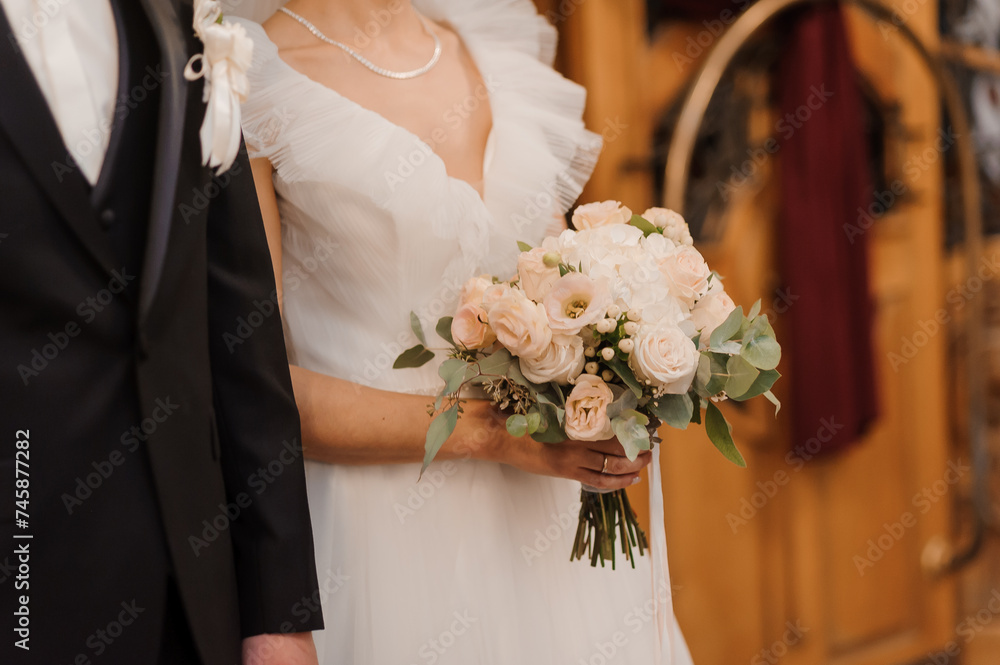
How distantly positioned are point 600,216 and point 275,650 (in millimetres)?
670

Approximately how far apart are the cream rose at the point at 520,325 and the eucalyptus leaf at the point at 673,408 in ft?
0.53

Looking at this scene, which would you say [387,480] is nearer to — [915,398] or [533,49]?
[533,49]

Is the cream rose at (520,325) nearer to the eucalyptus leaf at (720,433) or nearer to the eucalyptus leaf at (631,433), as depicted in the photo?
the eucalyptus leaf at (631,433)

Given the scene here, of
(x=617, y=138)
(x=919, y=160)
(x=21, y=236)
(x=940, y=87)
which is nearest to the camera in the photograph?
(x=21, y=236)

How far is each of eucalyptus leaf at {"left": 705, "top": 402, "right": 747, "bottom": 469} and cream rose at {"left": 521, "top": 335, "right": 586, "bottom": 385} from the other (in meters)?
0.20

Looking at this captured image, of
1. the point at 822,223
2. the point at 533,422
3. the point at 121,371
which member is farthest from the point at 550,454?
the point at 822,223

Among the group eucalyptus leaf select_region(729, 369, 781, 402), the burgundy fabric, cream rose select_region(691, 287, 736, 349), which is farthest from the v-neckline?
the burgundy fabric

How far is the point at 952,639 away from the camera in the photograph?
2654 mm

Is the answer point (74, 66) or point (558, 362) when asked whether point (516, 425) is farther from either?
point (74, 66)

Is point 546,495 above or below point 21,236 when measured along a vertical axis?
below

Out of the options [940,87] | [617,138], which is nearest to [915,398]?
[940,87]

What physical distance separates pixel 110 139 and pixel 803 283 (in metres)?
1.71

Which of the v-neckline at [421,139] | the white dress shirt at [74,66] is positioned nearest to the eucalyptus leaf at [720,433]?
the v-neckline at [421,139]

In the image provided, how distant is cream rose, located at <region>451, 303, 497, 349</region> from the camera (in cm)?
104
